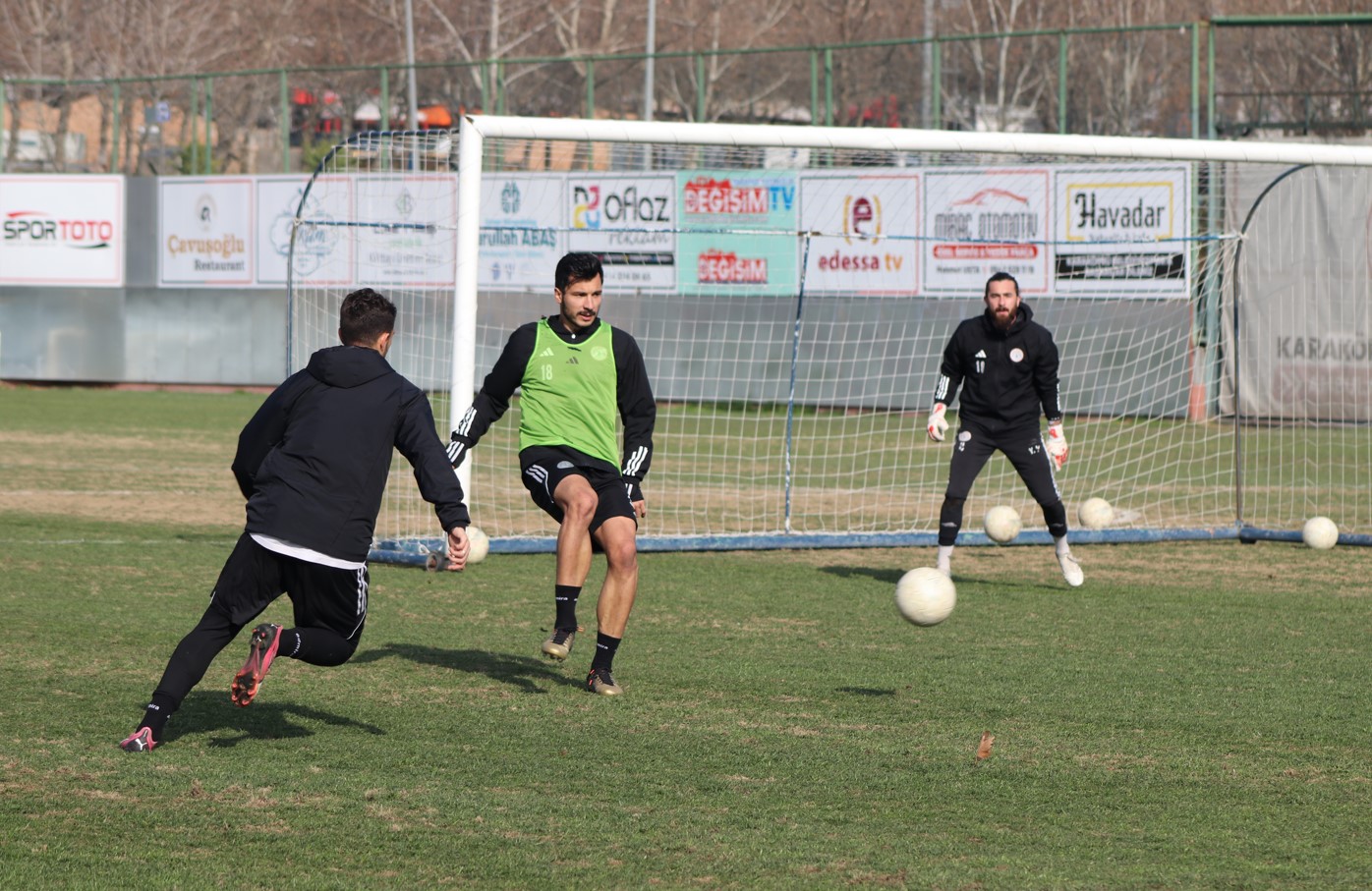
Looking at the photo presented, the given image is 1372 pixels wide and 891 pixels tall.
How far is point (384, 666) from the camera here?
837 cm

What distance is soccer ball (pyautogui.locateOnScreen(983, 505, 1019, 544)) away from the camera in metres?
12.1

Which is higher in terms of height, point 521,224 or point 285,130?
point 285,130

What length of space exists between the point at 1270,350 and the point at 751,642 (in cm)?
1347

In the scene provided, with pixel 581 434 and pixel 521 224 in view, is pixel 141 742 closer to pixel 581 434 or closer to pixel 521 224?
pixel 581 434

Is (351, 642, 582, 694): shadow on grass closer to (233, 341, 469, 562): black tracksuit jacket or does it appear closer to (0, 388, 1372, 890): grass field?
(0, 388, 1372, 890): grass field

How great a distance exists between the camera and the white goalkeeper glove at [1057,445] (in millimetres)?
10797

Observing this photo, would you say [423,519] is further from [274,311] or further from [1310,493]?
[274,311]

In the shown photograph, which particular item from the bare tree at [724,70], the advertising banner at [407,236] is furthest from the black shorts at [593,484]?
the bare tree at [724,70]

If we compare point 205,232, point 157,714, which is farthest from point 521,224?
point 157,714

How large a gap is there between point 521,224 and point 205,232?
6265 mm

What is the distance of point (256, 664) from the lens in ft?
20.2

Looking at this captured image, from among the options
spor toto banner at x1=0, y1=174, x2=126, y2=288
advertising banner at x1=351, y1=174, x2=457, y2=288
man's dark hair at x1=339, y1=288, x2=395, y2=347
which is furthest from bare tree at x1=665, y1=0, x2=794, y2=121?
man's dark hair at x1=339, y1=288, x2=395, y2=347

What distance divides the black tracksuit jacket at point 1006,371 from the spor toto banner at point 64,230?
21333 millimetres

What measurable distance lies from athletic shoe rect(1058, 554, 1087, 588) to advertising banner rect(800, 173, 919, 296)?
1319 centimetres
